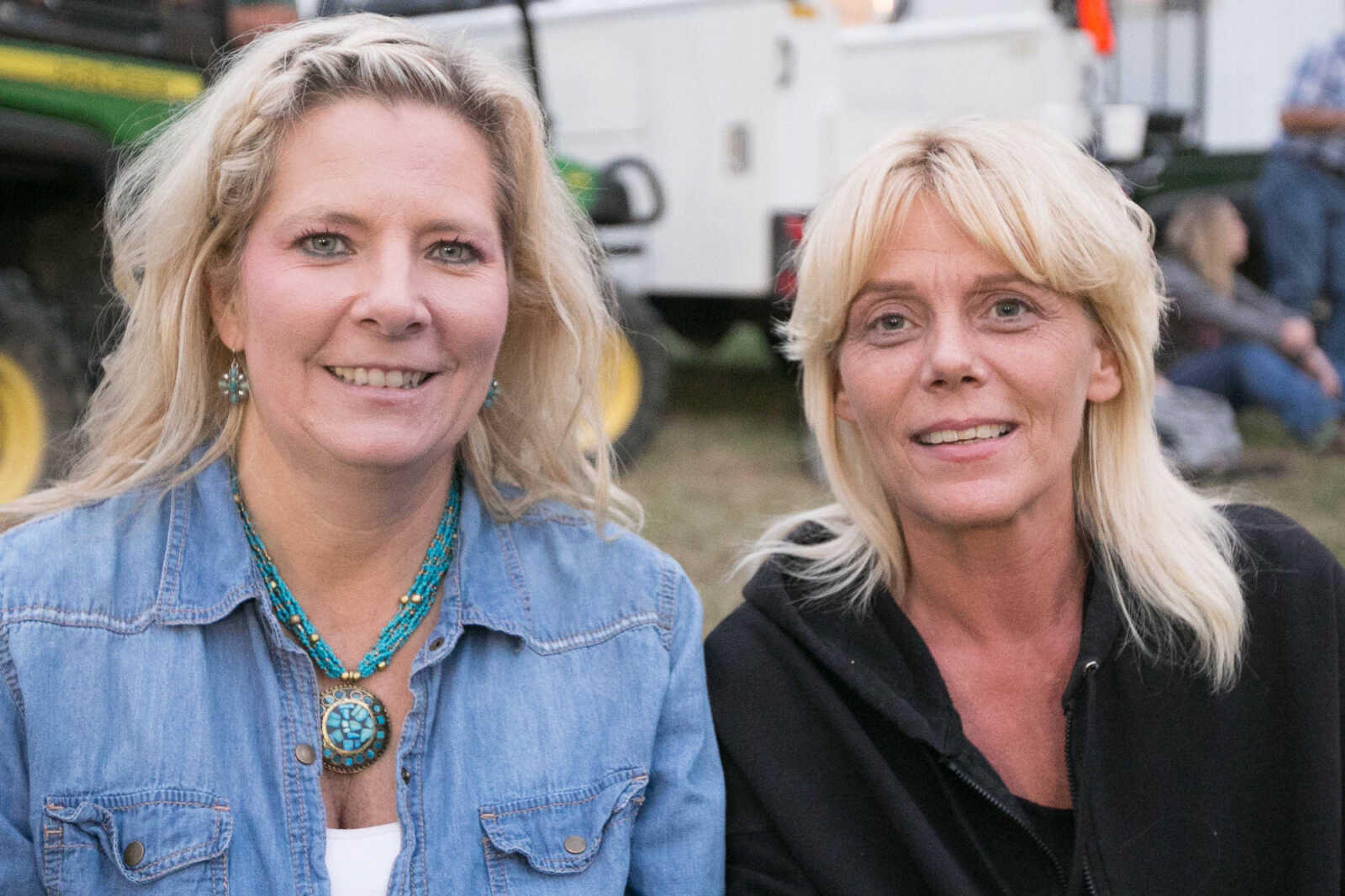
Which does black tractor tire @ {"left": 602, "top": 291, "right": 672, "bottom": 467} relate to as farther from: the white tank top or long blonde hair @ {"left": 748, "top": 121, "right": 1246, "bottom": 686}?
the white tank top

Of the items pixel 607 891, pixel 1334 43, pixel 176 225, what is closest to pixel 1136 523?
pixel 607 891

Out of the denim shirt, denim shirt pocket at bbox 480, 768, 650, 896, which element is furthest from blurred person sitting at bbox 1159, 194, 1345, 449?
denim shirt pocket at bbox 480, 768, 650, 896

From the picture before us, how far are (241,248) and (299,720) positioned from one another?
68cm

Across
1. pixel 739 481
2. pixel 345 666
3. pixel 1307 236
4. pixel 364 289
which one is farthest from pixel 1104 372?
pixel 1307 236

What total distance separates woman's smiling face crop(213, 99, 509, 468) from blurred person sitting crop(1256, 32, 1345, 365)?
22.8 feet

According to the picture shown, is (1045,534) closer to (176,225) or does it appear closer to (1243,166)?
(176,225)

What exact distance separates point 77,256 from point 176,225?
133 inches

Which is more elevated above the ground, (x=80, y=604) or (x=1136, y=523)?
(x=80, y=604)

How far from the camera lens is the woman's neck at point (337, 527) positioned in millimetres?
1962

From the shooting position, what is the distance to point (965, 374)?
201 centimetres

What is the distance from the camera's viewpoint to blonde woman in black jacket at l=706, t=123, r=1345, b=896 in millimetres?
2012

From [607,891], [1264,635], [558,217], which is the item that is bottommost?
[607,891]

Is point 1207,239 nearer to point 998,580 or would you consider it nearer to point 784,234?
point 784,234

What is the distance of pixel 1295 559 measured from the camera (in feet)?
7.04
